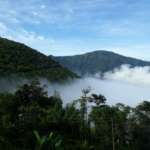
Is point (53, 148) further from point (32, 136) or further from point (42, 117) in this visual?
point (42, 117)

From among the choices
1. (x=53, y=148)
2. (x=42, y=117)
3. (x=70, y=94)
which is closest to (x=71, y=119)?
(x=42, y=117)

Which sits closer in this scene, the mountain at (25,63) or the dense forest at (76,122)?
the dense forest at (76,122)

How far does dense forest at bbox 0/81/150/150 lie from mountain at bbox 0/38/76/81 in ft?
163

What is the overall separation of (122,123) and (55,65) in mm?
86725

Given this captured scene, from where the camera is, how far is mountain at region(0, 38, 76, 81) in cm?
11912

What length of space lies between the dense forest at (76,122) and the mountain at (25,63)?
4955 cm

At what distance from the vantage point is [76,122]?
67.1 metres

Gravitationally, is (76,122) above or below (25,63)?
below

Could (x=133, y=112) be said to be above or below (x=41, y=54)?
below

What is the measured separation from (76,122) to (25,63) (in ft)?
210

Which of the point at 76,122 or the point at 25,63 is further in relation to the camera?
the point at 25,63

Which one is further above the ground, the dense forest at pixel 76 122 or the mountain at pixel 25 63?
the mountain at pixel 25 63

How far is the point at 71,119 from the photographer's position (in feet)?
221

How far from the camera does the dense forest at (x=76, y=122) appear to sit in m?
59.6
